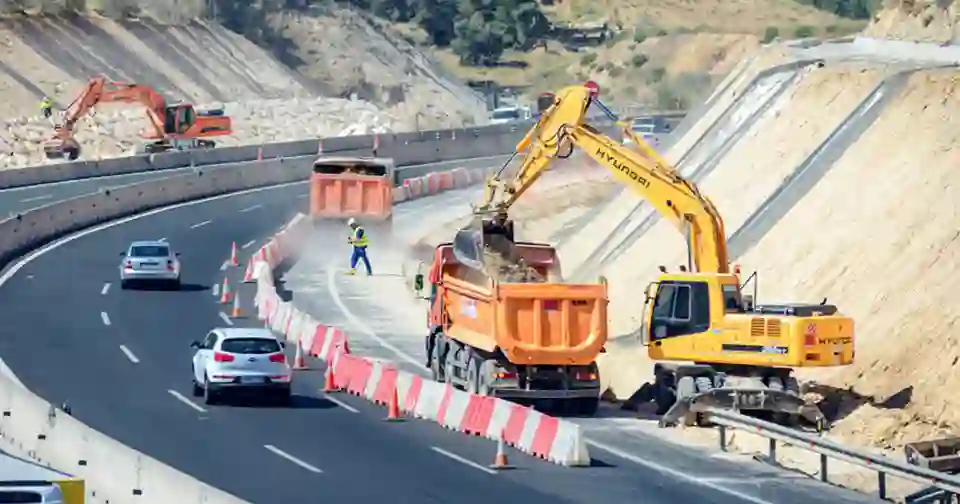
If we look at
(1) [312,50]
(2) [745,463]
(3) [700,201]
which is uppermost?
(1) [312,50]

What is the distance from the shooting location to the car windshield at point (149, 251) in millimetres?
54625

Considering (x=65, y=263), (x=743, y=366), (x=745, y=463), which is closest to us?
(x=745, y=463)

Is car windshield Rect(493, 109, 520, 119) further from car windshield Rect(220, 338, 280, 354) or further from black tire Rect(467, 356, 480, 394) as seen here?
black tire Rect(467, 356, 480, 394)

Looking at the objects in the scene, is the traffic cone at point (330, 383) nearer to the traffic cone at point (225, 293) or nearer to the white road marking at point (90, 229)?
the white road marking at point (90, 229)

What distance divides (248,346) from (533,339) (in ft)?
17.1

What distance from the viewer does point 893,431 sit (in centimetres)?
3356

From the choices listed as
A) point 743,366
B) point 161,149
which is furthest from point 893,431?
point 161,149

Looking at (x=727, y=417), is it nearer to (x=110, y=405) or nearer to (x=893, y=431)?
(x=893, y=431)

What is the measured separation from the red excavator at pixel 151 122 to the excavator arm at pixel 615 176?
176 feet

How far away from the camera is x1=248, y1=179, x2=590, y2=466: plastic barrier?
3116cm

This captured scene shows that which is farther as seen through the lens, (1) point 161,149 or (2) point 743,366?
(1) point 161,149

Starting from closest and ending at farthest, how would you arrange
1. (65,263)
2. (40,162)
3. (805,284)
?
(805,284)
(65,263)
(40,162)

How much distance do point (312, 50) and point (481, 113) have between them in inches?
540

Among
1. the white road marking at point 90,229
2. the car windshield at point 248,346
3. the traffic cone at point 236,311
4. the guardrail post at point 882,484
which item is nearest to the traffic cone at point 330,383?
the car windshield at point 248,346
